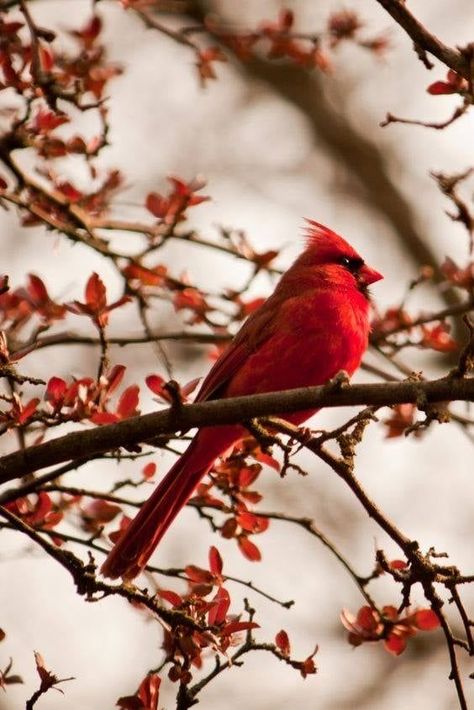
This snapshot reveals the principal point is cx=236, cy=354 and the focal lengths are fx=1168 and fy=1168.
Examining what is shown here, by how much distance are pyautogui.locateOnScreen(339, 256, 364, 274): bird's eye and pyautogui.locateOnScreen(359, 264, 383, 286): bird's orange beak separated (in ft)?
0.10

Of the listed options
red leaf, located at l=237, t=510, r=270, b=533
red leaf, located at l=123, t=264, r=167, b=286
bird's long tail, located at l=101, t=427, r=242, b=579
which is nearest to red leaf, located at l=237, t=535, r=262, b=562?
red leaf, located at l=237, t=510, r=270, b=533

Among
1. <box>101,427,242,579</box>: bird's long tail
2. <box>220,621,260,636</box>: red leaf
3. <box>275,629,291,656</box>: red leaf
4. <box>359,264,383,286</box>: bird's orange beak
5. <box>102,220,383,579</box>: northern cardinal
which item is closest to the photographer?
<box>220,621,260,636</box>: red leaf

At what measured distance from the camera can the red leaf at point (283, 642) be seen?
2.74 m

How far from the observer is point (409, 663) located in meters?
6.68

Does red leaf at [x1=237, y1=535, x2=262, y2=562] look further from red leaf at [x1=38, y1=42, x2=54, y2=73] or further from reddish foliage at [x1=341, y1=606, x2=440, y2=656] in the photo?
red leaf at [x1=38, y1=42, x2=54, y2=73]

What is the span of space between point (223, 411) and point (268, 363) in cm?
112

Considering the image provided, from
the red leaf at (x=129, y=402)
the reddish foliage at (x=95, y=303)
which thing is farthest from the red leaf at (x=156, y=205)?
the red leaf at (x=129, y=402)

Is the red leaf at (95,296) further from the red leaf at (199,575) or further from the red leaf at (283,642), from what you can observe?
the red leaf at (283,642)

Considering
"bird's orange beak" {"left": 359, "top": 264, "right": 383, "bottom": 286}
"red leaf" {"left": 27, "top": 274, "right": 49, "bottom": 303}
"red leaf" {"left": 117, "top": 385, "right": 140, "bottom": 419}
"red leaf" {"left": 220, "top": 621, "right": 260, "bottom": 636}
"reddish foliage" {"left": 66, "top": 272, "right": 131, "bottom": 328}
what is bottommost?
"red leaf" {"left": 220, "top": 621, "right": 260, "bottom": 636}

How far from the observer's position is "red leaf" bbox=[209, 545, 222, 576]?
286 cm

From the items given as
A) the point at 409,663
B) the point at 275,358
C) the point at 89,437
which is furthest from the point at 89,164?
the point at 409,663

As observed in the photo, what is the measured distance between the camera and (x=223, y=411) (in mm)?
2443

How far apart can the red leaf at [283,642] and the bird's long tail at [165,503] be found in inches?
20.3

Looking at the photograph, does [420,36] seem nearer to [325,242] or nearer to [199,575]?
[199,575]
